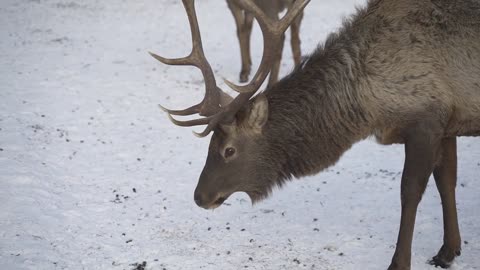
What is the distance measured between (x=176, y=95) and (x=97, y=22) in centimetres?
443

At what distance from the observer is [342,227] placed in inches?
180

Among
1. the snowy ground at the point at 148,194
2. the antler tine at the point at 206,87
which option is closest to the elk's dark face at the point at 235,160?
the antler tine at the point at 206,87

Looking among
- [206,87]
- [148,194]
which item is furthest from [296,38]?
[206,87]

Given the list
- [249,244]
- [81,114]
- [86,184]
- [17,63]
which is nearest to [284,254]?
[249,244]

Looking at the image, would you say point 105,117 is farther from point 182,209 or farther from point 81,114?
point 182,209

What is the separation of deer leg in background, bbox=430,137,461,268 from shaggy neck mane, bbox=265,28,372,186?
70 centimetres

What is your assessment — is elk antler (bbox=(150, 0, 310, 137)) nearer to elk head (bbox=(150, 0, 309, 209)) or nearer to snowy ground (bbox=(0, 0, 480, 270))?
elk head (bbox=(150, 0, 309, 209))

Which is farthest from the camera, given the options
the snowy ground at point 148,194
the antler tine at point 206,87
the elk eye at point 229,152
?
the snowy ground at point 148,194

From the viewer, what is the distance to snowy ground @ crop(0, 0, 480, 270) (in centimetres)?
416

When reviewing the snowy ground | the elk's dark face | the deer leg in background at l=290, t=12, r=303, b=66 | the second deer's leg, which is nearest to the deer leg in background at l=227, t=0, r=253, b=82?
the second deer's leg

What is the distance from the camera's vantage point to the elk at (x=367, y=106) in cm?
364

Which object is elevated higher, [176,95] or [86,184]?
[176,95]

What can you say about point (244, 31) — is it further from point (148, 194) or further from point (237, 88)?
point (237, 88)

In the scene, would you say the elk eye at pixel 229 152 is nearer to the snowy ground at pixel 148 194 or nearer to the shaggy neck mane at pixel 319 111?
the shaggy neck mane at pixel 319 111
